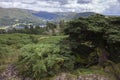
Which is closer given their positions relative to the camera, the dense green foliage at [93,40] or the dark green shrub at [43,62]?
the dark green shrub at [43,62]

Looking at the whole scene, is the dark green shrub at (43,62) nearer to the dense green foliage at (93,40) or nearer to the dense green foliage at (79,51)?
the dense green foliage at (79,51)

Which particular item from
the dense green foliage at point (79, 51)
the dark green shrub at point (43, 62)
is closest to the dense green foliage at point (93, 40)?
the dense green foliage at point (79, 51)

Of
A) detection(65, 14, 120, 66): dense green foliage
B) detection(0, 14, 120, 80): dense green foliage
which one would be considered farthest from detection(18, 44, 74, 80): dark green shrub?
detection(65, 14, 120, 66): dense green foliage

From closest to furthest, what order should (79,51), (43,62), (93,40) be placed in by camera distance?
1. (43,62)
2. (93,40)
3. (79,51)

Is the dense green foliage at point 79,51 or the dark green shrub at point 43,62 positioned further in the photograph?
the dense green foliage at point 79,51

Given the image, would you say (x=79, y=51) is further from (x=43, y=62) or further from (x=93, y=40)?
(x=43, y=62)

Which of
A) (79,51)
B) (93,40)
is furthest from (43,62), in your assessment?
(93,40)

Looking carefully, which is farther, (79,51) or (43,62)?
(79,51)

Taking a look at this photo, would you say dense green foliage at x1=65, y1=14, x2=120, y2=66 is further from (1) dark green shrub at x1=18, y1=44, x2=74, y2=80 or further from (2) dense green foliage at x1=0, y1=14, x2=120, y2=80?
(1) dark green shrub at x1=18, y1=44, x2=74, y2=80

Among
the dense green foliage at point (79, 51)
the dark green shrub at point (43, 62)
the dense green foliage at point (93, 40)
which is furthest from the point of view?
the dense green foliage at point (93, 40)

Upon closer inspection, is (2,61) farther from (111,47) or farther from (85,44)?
(111,47)

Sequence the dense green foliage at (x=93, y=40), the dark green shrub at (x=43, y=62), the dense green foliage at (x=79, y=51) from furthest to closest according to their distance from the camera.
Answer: the dense green foliage at (x=93, y=40) → the dense green foliage at (x=79, y=51) → the dark green shrub at (x=43, y=62)

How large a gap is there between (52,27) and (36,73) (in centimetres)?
8206

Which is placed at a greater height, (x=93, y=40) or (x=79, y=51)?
(x=93, y=40)
